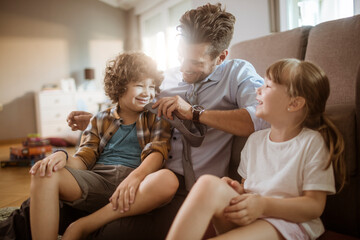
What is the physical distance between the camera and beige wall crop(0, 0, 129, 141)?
5.04 meters

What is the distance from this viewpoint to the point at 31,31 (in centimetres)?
524

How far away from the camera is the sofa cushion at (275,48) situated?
5.75 feet

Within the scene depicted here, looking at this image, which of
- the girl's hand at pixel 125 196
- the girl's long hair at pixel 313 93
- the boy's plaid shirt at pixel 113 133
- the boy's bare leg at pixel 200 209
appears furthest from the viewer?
the boy's plaid shirt at pixel 113 133

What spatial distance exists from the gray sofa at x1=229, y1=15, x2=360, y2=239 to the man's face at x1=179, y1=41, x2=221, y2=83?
12.8 inches

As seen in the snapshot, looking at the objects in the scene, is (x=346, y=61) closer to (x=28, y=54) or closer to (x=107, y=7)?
(x=28, y=54)

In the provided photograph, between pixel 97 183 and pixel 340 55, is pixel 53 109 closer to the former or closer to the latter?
pixel 97 183

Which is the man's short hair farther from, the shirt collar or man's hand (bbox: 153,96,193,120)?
man's hand (bbox: 153,96,193,120)

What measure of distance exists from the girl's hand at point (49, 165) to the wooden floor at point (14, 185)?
43.6 inches

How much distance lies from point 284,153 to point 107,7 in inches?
244

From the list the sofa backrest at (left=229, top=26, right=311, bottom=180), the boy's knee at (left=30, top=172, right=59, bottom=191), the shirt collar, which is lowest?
the boy's knee at (left=30, top=172, right=59, bottom=191)

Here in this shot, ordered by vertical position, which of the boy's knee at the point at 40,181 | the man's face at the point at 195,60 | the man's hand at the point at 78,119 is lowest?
the boy's knee at the point at 40,181

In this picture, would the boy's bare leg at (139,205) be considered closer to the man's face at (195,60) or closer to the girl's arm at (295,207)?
the girl's arm at (295,207)

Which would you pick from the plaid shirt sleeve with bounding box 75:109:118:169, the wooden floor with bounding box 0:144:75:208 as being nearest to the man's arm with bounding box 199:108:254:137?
the plaid shirt sleeve with bounding box 75:109:118:169

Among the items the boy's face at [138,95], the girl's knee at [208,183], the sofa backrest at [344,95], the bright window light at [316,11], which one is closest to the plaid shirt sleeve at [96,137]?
the boy's face at [138,95]
